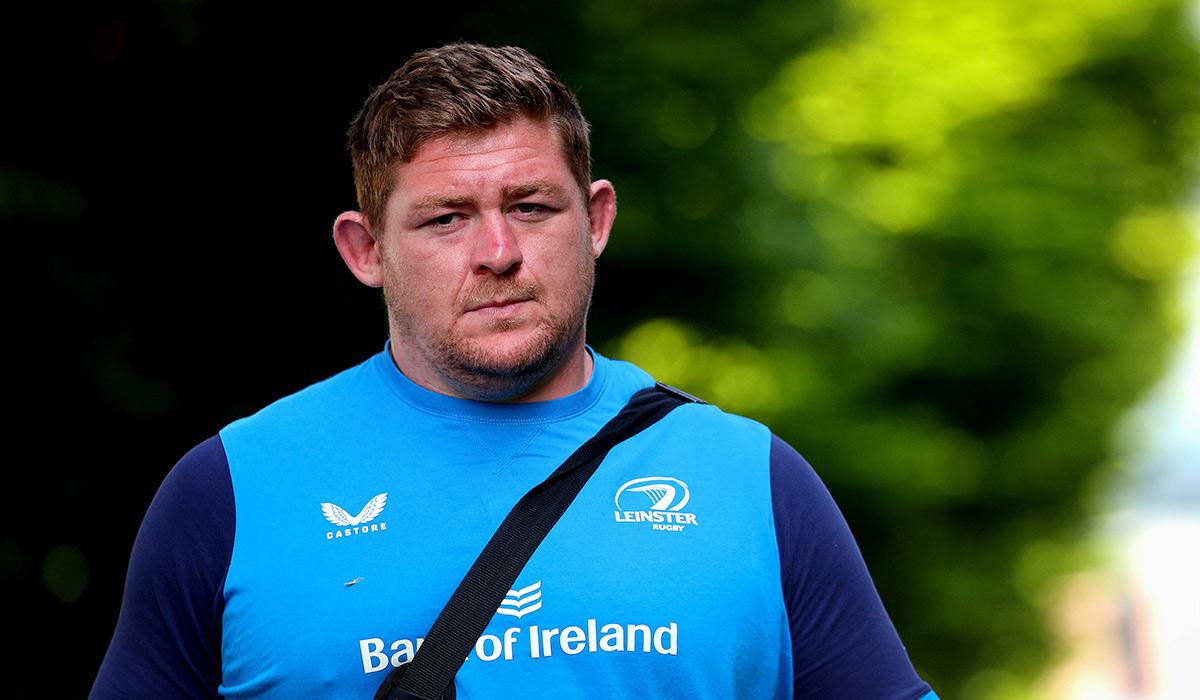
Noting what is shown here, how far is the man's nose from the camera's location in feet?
6.72

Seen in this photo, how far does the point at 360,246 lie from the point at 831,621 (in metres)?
1.07

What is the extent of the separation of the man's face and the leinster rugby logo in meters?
0.26

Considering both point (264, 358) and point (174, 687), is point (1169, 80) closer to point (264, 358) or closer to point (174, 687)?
point (264, 358)

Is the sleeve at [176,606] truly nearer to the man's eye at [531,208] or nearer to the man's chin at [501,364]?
the man's chin at [501,364]

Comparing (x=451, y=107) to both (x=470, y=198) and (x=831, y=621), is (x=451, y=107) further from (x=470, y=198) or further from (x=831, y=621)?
(x=831, y=621)

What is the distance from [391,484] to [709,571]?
54cm

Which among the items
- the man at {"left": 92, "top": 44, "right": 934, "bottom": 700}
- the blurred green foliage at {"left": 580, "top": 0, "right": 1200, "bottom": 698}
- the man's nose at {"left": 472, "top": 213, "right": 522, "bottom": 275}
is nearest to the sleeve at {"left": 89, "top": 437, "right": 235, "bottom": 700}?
the man at {"left": 92, "top": 44, "right": 934, "bottom": 700}

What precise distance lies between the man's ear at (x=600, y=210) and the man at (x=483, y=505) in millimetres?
36

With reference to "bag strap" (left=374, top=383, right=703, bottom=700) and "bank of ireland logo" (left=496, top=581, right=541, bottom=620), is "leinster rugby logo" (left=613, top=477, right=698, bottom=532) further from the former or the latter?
"bank of ireland logo" (left=496, top=581, right=541, bottom=620)

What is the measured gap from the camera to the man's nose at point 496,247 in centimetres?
205

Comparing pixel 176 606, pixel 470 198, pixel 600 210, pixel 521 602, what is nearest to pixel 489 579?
pixel 521 602

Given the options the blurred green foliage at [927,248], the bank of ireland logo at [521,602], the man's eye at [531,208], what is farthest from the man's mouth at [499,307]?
the blurred green foliage at [927,248]

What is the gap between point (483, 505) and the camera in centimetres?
202

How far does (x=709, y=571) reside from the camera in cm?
201
